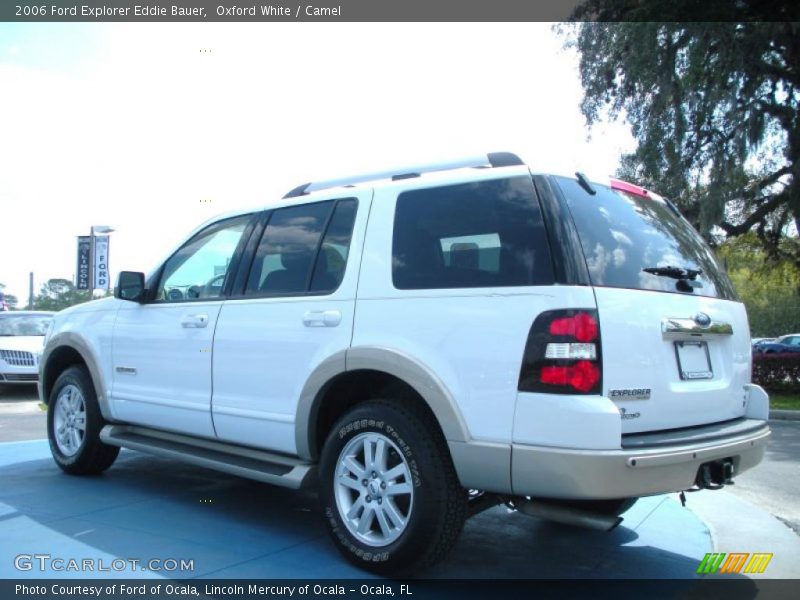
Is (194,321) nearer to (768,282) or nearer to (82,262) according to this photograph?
(82,262)

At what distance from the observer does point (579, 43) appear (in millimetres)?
18344

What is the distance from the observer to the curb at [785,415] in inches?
496

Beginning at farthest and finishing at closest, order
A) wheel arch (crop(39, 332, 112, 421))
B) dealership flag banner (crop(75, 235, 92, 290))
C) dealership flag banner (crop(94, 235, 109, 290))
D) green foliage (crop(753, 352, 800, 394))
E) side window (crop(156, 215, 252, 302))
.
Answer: dealership flag banner (crop(94, 235, 109, 290)), dealership flag banner (crop(75, 235, 92, 290)), green foliage (crop(753, 352, 800, 394)), wheel arch (crop(39, 332, 112, 421)), side window (crop(156, 215, 252, 302))

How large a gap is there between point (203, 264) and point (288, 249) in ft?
3.07

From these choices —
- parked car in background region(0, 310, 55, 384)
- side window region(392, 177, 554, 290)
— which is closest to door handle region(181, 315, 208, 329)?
side window region(392, 177, 554, 290)

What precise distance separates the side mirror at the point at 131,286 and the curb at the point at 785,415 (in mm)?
11428

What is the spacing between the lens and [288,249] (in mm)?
4516

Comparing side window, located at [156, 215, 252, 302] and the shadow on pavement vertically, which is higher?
side window, located at [156, 215, 252, 302]

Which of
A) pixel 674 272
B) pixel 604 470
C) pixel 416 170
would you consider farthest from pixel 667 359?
pixel 416 170

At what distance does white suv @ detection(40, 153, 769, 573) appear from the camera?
316 cm

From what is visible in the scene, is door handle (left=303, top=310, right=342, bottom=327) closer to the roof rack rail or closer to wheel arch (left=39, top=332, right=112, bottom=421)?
the roof rack rail

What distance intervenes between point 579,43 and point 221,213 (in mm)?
15530

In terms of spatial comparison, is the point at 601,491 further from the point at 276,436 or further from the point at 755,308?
the point at 755,308

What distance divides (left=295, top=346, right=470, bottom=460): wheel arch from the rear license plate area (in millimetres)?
1091
